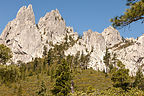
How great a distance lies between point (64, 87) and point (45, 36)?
401 feet

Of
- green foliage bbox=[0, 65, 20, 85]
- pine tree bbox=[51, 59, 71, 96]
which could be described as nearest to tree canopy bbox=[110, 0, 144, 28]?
green foliage bbox=[0, 65, 20, 85]

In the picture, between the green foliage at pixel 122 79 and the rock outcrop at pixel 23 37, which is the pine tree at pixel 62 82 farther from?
the rock outcrop at pixel 23 37

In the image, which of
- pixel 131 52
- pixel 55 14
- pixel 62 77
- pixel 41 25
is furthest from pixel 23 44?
pixel 62 77

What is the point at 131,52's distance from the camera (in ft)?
409

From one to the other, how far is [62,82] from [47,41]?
4531 inches

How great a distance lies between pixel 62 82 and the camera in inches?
1073

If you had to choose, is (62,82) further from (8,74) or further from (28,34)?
(28,34)

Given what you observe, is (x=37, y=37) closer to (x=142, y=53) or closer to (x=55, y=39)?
(x=55, y=39)

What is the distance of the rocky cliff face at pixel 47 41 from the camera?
122 meters

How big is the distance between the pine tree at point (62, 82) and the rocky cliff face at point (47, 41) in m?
82.4

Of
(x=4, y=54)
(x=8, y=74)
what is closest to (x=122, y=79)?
(x=4, y=54)

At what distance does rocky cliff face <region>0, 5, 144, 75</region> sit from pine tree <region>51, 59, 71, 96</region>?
82359mm

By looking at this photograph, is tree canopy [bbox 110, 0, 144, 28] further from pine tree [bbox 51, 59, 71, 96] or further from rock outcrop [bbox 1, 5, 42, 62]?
rock outcrop [bbox 1, 5, 42, 62]

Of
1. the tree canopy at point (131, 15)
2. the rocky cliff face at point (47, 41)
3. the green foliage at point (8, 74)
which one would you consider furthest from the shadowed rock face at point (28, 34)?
the tree canopy at point (131, 15)
